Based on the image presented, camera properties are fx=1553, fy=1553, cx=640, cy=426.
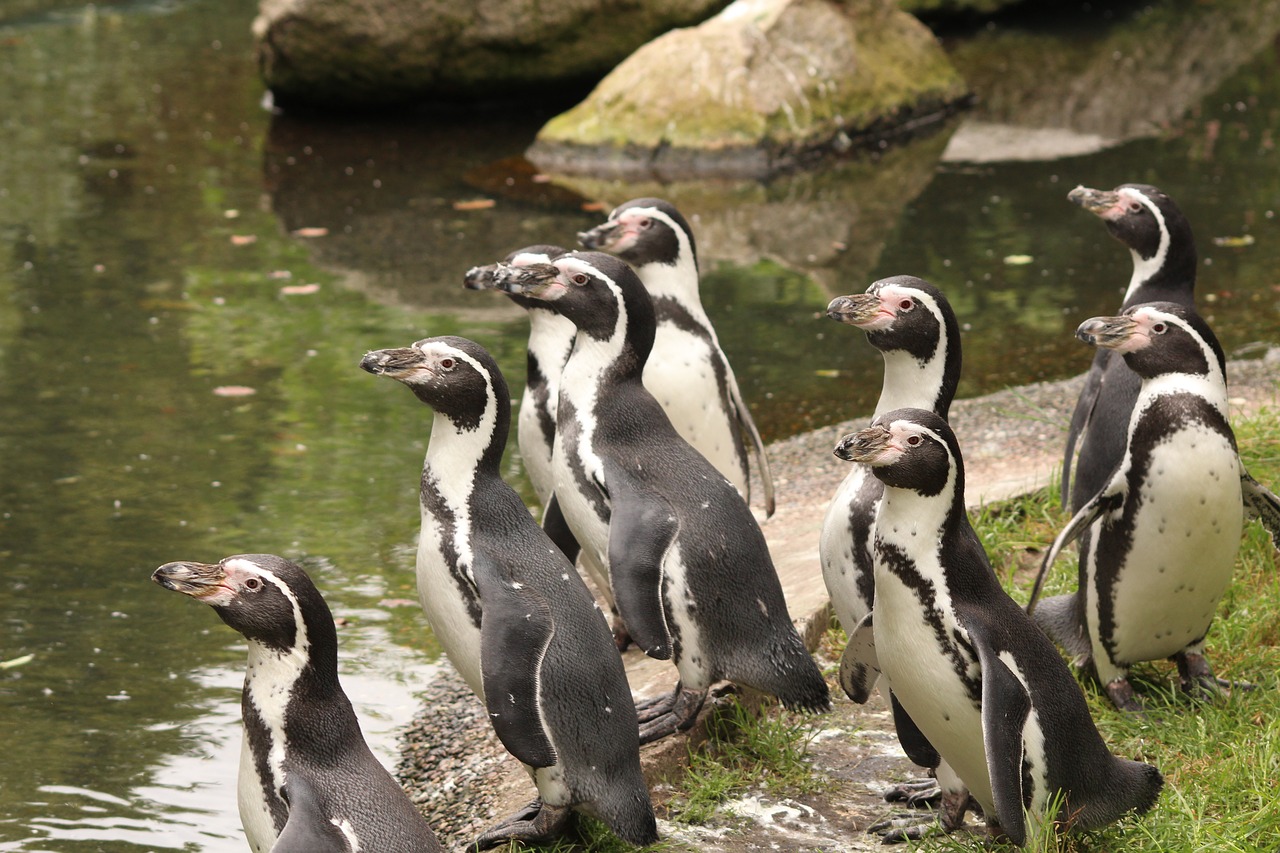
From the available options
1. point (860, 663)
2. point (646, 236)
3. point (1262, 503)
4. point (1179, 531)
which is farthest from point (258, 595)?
point (1262, 503)

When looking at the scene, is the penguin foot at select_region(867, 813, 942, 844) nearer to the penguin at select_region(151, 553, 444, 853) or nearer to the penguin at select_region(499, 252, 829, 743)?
the penguin at select_region(499, 252, 829, 743)

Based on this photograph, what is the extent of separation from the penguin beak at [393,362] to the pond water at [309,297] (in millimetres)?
1416

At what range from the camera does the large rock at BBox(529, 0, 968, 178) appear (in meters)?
10.9

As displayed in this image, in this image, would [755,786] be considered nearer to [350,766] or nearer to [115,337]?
[350,766]

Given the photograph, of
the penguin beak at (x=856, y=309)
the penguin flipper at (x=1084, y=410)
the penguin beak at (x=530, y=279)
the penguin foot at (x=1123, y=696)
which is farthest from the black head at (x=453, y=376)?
the penguin flipper at (x=1084, y=410)

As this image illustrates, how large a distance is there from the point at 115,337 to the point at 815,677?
5.19m

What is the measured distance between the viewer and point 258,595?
3.05 m

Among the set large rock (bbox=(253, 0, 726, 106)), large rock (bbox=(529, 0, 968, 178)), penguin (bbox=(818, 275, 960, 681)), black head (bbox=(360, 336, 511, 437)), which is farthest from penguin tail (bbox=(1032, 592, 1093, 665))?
large rock (bbox=(253, 0, 726, 106))

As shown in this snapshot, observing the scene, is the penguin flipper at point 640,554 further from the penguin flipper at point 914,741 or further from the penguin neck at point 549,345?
the penguin neck at point 549,345

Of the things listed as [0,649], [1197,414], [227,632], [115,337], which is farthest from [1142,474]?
[115,337]

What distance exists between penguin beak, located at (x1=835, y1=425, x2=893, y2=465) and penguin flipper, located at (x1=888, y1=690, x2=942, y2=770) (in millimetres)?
698

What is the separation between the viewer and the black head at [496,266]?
4.09 m

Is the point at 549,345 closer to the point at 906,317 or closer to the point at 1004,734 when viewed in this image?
the point at 906,317

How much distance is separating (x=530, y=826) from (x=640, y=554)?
0.67m
